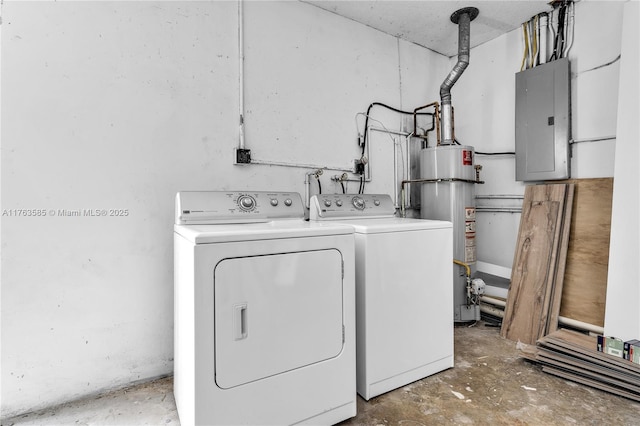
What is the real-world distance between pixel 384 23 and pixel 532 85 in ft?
4.11

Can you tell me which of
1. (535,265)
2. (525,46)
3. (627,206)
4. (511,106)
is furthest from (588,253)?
(525,46)

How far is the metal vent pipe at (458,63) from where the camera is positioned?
2.58 meters

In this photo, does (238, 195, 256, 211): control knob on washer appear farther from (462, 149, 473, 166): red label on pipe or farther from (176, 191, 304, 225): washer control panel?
(462, 149, 473, 166): red label on pipe

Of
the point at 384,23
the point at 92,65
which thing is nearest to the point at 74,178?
the point at 92,65

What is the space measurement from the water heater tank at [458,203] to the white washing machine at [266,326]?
136cm

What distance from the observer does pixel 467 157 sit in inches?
103

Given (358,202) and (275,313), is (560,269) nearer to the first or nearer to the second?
(358,202)

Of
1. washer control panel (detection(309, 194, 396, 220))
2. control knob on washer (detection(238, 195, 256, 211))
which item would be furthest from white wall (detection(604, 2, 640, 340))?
control knob on washer (detection(238, 195, 256, 211))

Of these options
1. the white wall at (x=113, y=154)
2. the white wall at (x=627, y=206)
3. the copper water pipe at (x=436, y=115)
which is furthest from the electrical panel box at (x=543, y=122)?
the white wall at (x=113, y=154)

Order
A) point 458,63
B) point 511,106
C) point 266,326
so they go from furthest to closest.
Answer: point 511,106, point 458,63, point 266,326

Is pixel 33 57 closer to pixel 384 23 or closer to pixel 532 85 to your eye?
pixel 384 23

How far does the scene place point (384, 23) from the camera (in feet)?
8.89

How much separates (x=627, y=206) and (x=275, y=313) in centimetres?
209

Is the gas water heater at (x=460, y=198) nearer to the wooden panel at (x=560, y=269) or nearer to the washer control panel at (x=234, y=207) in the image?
the wooden panel at (x=560, y=269)
